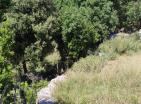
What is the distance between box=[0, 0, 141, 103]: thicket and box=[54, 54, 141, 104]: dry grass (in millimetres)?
2190

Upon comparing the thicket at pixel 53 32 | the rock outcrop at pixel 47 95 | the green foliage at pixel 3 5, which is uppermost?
the green foliage at pixel 3 5

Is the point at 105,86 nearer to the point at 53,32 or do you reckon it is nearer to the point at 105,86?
the point at 105,86

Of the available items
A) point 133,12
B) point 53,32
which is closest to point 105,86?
point 53,32

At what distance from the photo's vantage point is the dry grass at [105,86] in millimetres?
10406

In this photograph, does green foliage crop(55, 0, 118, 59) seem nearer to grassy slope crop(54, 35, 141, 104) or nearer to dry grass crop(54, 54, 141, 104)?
grassy slope crop(54, 35, 141, 104)

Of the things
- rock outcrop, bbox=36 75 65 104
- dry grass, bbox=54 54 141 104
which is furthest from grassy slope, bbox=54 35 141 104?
rock outcrop, bbox=36 75 65 104

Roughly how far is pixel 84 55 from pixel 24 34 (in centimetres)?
340

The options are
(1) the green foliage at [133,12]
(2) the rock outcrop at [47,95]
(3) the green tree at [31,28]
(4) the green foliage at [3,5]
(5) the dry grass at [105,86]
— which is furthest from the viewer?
(1) the green foliage at [133,12]

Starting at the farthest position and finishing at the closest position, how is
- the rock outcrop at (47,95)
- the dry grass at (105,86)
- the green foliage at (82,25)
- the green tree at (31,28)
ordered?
the green foliage at (82,25) < the green tree at (31,28) < the rock outcrop at (47,95) < the dry grass at (105,86)

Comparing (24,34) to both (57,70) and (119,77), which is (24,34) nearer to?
(57,70)

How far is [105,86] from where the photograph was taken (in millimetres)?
11680

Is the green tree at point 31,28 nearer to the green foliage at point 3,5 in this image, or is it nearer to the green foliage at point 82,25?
the green foliage at point 82,25

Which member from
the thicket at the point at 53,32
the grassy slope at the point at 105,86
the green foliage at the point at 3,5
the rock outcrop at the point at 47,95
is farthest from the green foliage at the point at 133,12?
the green foliage at the point at 3,5

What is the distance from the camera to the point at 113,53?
16.2 metres
